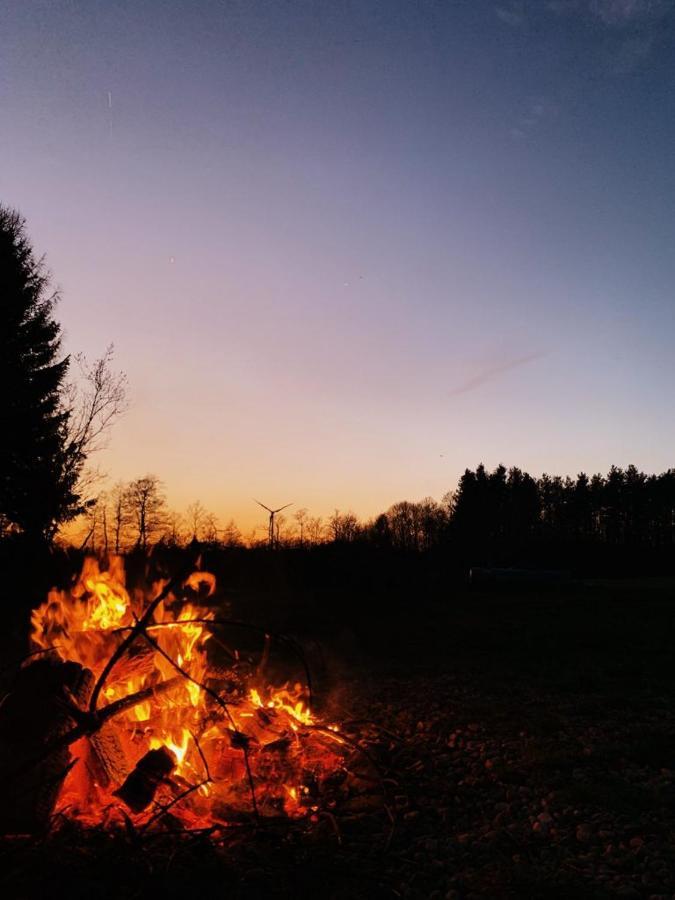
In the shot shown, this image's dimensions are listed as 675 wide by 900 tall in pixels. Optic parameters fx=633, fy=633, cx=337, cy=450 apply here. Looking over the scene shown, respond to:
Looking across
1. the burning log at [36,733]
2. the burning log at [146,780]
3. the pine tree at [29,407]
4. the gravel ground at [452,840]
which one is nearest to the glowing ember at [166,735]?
the burning log at [146,780]

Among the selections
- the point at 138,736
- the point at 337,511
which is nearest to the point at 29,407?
the point at 138,736

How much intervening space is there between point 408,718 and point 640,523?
86221 mm

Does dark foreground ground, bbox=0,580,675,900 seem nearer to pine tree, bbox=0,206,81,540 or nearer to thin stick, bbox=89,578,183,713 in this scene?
thin stick, bbox=89,578,183,713

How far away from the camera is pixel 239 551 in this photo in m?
25.6

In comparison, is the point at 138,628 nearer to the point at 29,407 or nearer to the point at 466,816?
the point at 466,816

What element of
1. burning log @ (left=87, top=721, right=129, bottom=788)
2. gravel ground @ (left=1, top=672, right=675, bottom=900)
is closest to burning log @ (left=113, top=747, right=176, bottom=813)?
burning log @ (left=87, top=721, right=129, bottom=788)

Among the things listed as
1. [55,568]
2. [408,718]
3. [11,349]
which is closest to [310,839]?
Result: [408,718]

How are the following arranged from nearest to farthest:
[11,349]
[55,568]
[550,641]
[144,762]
A: [144,762] < [550,641] < [55,568] < [11,349]

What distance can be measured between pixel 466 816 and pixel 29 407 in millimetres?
19970

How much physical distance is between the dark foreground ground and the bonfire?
32cm

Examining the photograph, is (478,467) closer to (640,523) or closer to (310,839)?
(640,523)

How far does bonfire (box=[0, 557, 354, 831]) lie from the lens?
13.3 feet

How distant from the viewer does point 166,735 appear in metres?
4.92

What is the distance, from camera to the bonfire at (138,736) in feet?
13.3
